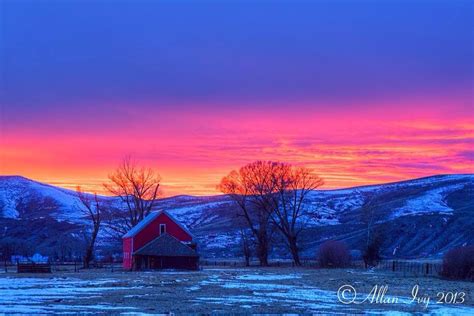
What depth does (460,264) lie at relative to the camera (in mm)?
60188

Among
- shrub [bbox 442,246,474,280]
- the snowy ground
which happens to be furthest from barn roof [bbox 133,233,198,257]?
the snowy ground

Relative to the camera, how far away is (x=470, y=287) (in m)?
48.5

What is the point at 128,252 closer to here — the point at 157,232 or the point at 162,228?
the point at 157,232

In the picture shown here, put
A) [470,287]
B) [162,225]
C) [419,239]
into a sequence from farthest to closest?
1. [419,239]
2. [162,225]
3. [470,287]

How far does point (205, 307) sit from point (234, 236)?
15386 cm

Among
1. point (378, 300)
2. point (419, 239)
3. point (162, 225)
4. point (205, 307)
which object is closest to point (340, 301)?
point (378, 300)

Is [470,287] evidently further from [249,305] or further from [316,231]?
[316,231]

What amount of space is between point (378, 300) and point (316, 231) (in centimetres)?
13786

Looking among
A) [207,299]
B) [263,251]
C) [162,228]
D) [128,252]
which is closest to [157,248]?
[162,228]

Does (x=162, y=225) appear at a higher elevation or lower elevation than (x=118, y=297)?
higher

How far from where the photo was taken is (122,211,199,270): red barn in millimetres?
84188

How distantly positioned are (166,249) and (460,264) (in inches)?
1381

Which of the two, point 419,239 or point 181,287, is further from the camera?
point 419,239

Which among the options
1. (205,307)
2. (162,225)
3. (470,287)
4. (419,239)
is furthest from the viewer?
(419,239)
